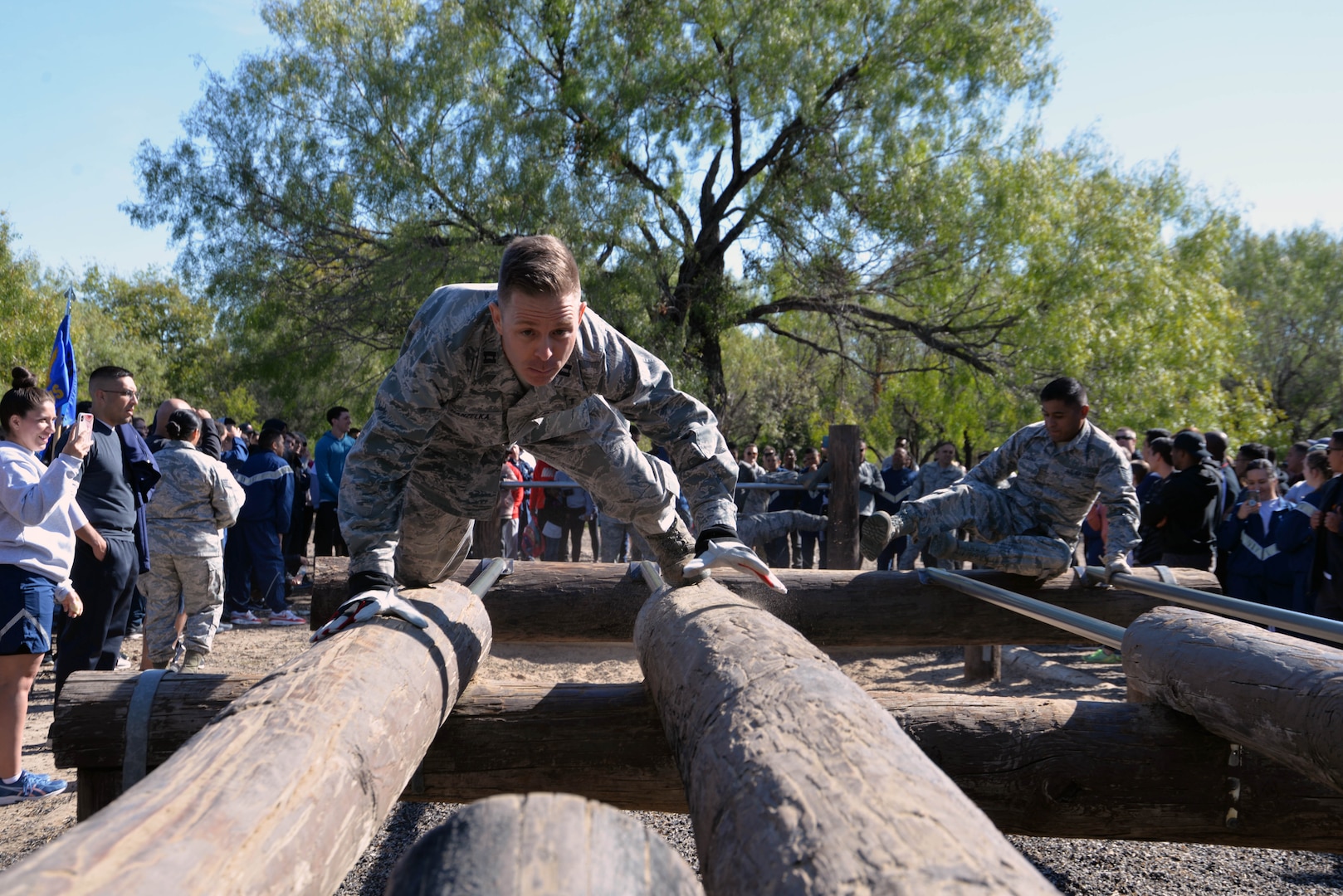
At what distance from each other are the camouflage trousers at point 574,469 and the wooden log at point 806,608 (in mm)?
634

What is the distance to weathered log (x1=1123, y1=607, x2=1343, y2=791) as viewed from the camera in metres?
2.25

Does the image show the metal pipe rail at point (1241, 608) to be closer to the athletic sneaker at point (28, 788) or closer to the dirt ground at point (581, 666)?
the dirt ground at point (581, 666)

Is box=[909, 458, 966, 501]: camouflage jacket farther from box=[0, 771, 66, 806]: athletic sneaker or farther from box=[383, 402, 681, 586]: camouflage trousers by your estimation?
box=[0, 771, 66, 806]: athletic sneaker

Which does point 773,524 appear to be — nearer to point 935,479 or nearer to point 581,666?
point 935,479

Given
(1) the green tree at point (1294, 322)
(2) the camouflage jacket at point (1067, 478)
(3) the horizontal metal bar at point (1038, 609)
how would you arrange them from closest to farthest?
1. (3) the horizontal metal bar at point (1038, 609)
2. (2) the camouflage jacket at point (1067, 478)
3. (1) the green tree at point (1294, 322)

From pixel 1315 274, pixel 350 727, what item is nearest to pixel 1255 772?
pixel 350 727

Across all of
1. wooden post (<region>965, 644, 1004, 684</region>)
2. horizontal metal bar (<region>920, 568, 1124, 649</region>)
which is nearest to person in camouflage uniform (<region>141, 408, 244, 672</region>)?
horizontal metal bar (<region>920, 568, 1124, 649</region>)

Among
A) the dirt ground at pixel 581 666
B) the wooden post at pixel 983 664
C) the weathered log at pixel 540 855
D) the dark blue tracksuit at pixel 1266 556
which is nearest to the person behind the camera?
the weathered log at pixel 540 855

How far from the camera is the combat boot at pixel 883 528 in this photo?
576 centimetres

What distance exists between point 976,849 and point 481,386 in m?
2.66

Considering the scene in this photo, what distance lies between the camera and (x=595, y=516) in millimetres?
11914

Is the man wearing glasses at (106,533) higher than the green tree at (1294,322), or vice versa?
the green tree at (1294,322)

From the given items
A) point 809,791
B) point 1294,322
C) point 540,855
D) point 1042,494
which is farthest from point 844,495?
point 1294,322

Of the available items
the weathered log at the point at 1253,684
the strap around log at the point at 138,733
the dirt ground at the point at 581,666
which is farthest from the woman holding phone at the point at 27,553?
the weathered log at the point at 1253,684
